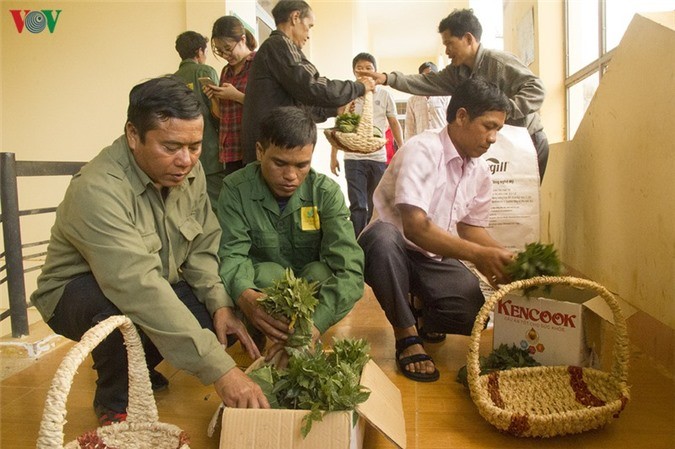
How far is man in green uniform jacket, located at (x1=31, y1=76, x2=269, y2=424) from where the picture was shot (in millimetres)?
1425

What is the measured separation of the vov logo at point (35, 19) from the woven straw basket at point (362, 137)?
10.2ft

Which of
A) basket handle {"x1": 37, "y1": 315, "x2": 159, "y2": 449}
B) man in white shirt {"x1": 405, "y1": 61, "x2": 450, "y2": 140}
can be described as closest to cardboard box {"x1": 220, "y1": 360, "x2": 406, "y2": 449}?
basket handle {"x1": 37, "y1": 315, "x2": 159, "y2": 449}

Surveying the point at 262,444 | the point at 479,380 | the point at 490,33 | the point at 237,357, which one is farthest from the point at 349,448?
the point at 490,33

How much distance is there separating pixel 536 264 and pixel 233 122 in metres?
1.68

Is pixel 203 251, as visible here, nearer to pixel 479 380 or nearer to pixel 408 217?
pixel 408 217

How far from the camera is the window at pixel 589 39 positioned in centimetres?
320

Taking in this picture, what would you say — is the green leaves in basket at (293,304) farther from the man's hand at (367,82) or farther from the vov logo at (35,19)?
the vov logo at (35,19)

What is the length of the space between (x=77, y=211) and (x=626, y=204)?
2097 millimetres

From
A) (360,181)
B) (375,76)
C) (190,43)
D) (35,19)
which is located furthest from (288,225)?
(35,19)

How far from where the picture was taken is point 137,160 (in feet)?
5.34

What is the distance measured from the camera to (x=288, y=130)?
76.2 inches

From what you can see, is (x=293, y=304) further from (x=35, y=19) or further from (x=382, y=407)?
(x=35, y=19)

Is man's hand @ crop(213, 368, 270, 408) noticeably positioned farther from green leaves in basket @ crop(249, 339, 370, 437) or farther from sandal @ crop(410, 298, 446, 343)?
sandal @ crop(410, 298, 446, 343)

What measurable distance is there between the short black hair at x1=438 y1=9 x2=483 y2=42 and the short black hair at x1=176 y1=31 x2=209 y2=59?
1269 millimetres
